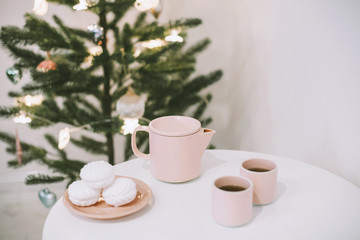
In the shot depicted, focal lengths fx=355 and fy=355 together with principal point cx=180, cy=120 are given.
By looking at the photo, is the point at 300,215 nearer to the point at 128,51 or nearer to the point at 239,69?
the point at 128,51

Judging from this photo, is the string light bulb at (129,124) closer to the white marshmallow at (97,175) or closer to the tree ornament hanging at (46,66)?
the tree ornament hanging at (46,66)

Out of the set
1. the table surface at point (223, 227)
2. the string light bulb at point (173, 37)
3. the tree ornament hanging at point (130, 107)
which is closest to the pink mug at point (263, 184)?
the table surface at point (223, 227)

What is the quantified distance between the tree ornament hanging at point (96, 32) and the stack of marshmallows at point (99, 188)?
63 centimetres

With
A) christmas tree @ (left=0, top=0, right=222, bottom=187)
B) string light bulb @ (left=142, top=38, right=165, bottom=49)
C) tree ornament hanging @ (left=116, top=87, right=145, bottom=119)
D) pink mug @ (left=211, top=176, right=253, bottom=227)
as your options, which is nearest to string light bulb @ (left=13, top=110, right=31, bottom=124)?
christmas tree @ (left=0, top=0, right=222, bottom=187)

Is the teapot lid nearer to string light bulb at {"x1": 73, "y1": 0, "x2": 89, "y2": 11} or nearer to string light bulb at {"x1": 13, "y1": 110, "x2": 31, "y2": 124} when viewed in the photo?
string light bulb at {"x1": 73, "y1": 0, "x2": 89, "y2": 11}

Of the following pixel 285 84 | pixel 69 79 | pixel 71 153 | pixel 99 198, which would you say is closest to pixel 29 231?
pixel 71 153

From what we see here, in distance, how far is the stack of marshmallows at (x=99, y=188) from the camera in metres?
0.64

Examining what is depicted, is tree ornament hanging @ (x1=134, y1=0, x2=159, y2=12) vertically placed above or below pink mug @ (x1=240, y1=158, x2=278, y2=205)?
above

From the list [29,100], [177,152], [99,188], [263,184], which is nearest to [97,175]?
[99,188]

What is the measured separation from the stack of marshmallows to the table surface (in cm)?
3

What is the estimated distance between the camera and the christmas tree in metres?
1.12

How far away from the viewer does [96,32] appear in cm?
117

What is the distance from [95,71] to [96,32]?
0.43ft

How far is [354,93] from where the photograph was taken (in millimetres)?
782
